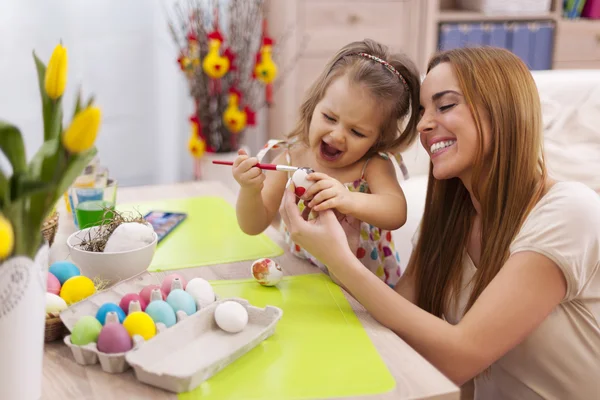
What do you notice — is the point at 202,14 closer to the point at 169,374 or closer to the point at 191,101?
the point at 191,101

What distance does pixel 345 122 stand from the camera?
1.33 metres

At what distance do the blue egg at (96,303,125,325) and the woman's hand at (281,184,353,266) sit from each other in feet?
1.12

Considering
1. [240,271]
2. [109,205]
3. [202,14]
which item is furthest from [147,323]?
[202,14]

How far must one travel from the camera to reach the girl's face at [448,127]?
1188mm

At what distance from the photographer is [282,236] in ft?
4.78

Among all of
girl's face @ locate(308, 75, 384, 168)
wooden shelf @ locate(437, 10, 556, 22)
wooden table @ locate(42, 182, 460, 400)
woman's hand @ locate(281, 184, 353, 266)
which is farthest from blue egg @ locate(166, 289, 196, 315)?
wooden shelf @ locate(437, 10, 556, 22)

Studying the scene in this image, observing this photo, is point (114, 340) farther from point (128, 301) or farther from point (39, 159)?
point (39, 159)

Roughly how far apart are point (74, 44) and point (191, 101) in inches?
23.0

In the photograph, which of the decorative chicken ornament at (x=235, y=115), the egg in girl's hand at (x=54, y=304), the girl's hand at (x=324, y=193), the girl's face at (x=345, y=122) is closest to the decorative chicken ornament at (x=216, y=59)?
the decorative chicken ornament at (x=235, y=115)

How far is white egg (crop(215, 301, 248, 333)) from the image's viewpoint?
955mm

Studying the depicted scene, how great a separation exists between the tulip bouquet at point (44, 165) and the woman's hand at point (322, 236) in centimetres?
47

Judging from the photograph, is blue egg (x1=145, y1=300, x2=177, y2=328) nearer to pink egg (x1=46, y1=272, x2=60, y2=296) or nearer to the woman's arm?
pink egg (x1=46, y1=272, x2=60, y2=296)

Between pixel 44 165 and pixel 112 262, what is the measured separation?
42 centimetres

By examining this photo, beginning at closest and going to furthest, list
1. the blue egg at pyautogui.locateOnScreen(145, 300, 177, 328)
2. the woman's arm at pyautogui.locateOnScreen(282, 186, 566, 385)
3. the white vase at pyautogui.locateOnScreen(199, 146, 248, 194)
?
1. the blue egg at pyautogui.locateOnScreen(145, 300, 177, 328)
2. the woman's arm at pyautogui.locateOnScreen(282, 186, 566, 385)
3. the white vase at pyautogui.locateOnScreen(199, 146, 248, 194)
